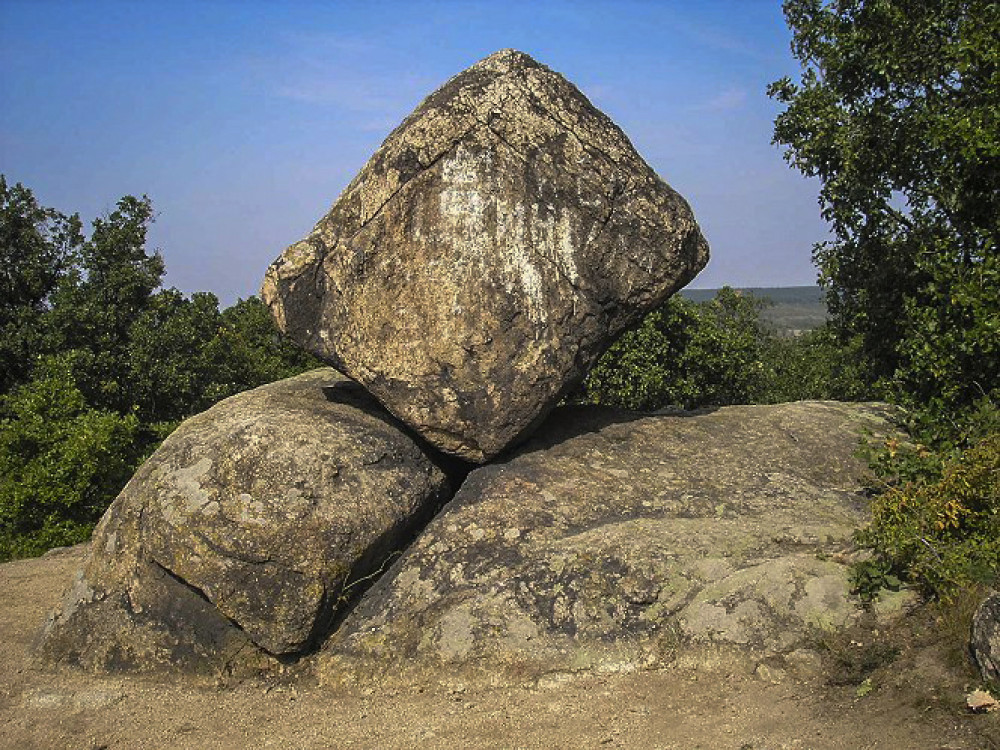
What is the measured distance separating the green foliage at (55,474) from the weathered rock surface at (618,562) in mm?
6945

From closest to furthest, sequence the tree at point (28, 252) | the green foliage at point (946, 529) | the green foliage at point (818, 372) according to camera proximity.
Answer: the green foliage at point (946, 529) → the green foliage at point (818, 372) → the tree at point (28, 252)

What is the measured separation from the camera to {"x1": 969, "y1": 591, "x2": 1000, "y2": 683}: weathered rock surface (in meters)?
6.64

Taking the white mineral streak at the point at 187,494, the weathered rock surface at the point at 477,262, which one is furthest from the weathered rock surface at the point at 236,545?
the weathered rock surface at the point at 477,262

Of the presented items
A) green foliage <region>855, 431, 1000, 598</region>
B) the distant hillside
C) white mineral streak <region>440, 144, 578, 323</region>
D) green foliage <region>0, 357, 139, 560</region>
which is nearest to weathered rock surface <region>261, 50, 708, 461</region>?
white mineral streak <region>440, 144, 578, 323</region>

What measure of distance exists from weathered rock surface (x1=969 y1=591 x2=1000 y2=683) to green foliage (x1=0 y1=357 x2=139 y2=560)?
11683mm

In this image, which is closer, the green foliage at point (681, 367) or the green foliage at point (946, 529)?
the green foliage at point (946, 529)

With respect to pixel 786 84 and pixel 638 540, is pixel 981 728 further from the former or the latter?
pixel 786 84

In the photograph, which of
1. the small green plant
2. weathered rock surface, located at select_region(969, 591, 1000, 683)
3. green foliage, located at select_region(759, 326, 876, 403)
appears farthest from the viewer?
green foliage, located at select_region(759, 326, 876, 403)

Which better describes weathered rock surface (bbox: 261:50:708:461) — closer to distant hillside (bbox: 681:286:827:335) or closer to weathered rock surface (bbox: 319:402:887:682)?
weathered rock surface (bbox: 319:402:887:682)

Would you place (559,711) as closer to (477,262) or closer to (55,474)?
(477,262)

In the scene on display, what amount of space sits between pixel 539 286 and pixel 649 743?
4446 mm

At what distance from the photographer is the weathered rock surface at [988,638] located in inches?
261

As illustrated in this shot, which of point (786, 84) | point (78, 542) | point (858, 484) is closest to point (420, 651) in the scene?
point (858, 484)

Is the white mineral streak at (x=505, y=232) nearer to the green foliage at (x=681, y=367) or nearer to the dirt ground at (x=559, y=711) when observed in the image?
the dirt ground at (x=559, y=711)
